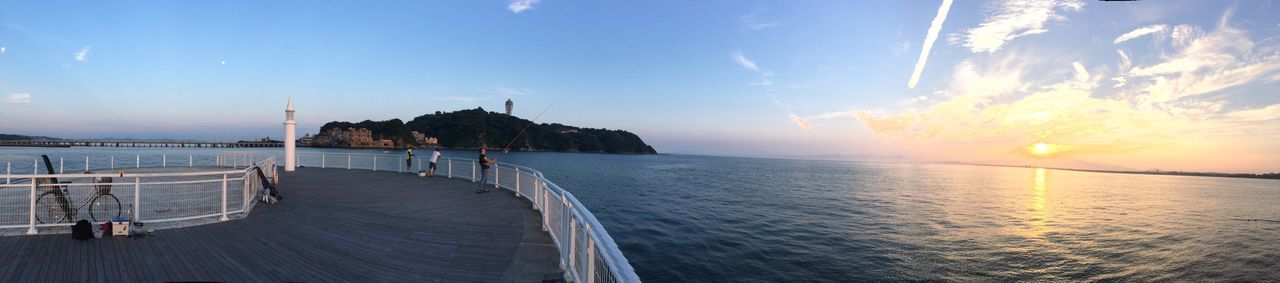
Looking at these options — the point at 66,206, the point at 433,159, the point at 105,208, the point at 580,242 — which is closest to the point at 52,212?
the point at 66,206

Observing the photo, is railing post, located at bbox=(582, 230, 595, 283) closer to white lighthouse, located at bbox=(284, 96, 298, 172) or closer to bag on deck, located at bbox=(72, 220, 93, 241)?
bag on deck, located at bbox=(72, 220, 93, 241)

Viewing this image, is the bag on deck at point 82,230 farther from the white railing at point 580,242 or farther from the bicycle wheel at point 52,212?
the white railing at point 580,242

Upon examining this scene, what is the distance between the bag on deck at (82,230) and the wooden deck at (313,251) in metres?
0.09

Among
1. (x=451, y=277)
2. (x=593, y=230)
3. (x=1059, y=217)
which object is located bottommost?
(x=1059, y=217)

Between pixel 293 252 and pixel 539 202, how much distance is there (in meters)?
4.37

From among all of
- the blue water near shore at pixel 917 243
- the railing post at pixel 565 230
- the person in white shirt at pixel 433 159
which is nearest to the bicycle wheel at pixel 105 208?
the person in white shirt at pixel 433 159

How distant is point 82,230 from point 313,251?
3.12 metres

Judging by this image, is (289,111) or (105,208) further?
(289,111)

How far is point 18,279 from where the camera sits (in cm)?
515

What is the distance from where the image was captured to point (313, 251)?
673 cm

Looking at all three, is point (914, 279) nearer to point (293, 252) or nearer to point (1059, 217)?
point (293, 252)

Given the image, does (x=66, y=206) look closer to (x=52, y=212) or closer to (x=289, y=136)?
(x=52, y=212)

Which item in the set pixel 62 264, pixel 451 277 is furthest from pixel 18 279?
pixel 451 277

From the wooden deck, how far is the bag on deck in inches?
3.7
